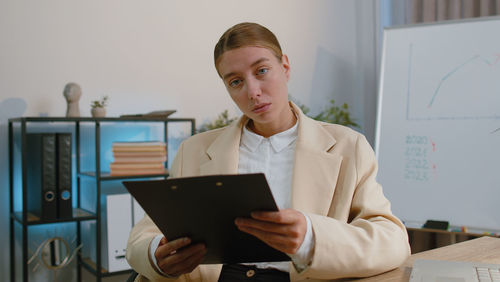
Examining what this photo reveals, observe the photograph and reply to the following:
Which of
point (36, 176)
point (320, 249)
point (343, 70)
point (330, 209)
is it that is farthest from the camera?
point (343, 70)

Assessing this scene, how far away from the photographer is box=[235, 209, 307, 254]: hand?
0.92 metres

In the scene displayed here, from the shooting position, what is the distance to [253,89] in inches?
53.4

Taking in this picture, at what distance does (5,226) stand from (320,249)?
7.04ft

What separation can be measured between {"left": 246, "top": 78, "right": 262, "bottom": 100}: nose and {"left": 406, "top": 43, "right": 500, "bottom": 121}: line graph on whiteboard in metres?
1.73

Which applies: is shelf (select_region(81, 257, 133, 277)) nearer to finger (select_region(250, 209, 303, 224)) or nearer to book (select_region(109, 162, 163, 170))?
book (select_region(109, 162, 163, 170))

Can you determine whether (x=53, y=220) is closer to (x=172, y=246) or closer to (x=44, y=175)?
(x=44, y=175)

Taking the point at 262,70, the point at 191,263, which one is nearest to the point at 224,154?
the point at 262,70

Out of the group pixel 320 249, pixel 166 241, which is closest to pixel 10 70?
pixel 166 241

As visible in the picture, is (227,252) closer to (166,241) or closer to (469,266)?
(166,241)

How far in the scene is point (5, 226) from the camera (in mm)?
2604

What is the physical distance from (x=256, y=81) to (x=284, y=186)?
0.98 ft

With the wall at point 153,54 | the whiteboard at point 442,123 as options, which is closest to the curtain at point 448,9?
the wall at point 153,54

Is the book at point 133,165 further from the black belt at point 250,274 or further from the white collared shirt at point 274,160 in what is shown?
the black belt at point 250,274

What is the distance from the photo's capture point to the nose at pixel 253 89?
4.45 ft
